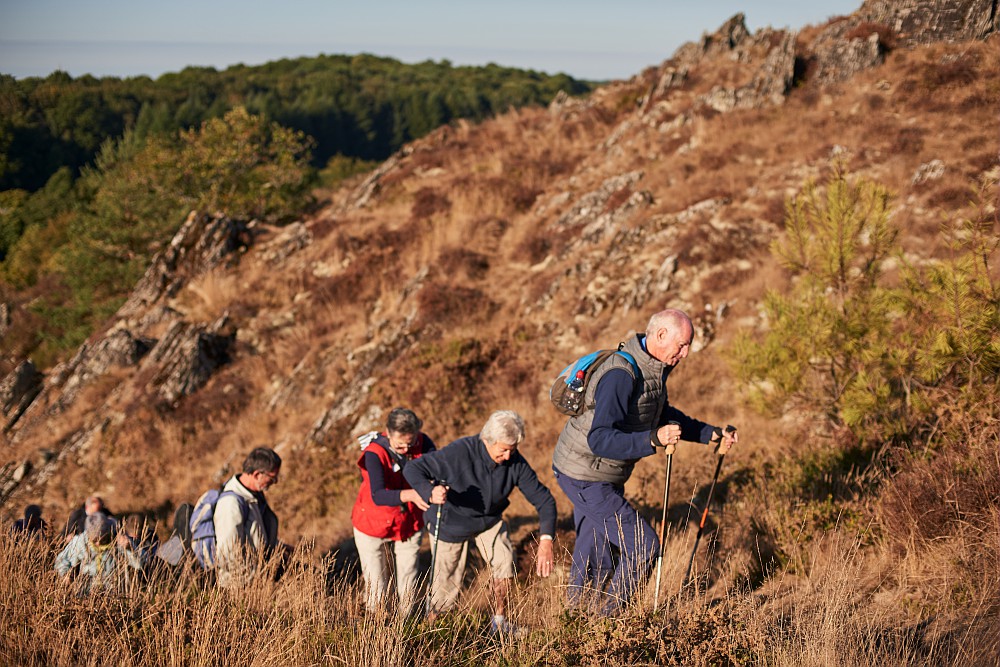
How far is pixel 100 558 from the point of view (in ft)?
12.7

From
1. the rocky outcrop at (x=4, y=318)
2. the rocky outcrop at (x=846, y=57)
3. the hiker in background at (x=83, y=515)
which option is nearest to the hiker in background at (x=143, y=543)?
the hiker in background at (x=83, y=515)

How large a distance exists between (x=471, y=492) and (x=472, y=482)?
0.08 m

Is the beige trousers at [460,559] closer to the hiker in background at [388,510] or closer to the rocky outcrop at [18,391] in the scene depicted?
the hiker in background at [388,510]

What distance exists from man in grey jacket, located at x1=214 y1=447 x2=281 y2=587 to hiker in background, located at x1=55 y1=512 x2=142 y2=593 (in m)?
0.50

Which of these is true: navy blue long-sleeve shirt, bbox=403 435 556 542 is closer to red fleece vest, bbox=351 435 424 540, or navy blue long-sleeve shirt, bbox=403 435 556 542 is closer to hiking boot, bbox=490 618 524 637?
red fleece vest, bbox=351 435 424 540

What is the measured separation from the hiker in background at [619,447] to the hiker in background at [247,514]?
1927mm

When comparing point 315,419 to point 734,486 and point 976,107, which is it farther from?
point 976,107

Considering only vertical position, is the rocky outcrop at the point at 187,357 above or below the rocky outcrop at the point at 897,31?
below

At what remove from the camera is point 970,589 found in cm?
344

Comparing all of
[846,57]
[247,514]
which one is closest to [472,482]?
[247,514]

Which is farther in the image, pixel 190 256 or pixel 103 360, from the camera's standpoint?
pixel 190 256

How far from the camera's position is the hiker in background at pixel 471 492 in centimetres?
387

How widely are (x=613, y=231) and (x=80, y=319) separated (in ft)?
59.8

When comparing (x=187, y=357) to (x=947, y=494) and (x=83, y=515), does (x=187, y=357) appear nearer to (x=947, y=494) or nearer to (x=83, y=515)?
(x=83, y=515)
